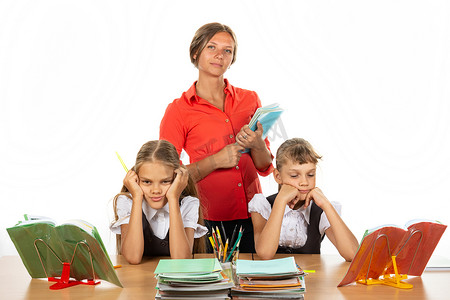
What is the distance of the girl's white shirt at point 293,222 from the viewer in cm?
232

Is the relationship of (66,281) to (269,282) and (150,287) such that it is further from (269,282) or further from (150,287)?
(269,282)

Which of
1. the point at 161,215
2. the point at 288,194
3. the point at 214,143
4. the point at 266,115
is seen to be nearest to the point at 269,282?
the point at 288,194

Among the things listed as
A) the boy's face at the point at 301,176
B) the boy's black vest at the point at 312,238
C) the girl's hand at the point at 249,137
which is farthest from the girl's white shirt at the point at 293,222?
the girl's hand at the point at 249,137

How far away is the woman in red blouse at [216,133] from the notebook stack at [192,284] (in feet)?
3.27

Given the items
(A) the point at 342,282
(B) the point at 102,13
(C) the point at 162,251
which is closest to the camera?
(A) the point at 342,282

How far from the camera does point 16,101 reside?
157 inches

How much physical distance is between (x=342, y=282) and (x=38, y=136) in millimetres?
2934

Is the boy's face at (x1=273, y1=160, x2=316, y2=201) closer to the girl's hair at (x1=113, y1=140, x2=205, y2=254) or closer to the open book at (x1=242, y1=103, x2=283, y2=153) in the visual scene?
the open book at (x1=242, y1=103, x2=283, y2=153)

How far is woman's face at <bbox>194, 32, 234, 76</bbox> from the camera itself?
8.39 ft

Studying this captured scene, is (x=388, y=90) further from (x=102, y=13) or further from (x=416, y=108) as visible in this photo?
(x=102, y=13)

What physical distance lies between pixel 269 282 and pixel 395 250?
0.46 meters

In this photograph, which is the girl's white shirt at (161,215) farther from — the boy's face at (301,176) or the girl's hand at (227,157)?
the boy's face at (301,176)

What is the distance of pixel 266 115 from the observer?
2375 millimetres

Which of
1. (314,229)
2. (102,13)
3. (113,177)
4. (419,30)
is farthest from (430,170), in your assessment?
(102,13)
